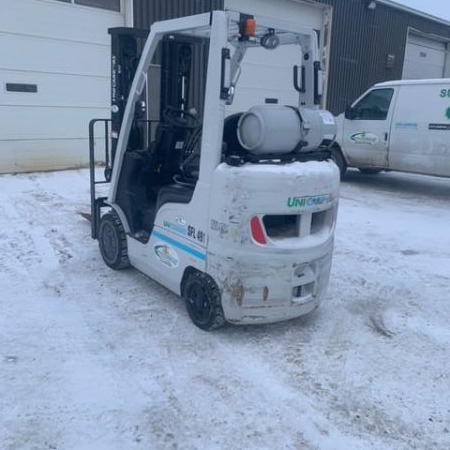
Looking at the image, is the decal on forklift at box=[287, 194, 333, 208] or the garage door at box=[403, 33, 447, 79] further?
the garage door at box=[403, 33, 447, 79]

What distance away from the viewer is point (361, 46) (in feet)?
53.5

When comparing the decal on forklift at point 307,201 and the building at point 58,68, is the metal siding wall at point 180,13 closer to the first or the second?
the building at point 58,68

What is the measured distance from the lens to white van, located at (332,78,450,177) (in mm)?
9273

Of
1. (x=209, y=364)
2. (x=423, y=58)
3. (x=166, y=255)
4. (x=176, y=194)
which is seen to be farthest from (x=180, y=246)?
(x=423, y=58)

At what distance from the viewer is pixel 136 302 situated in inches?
172

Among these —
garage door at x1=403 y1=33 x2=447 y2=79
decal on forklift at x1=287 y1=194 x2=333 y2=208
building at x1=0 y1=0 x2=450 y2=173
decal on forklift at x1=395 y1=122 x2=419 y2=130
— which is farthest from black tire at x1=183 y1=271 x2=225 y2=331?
garage door at x1=403 y1=33 x2=447 y2=79

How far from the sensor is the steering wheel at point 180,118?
15.2 feet

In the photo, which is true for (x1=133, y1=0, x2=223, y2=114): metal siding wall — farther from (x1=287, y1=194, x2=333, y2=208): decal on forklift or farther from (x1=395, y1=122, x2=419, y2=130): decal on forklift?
(x1=287, y1=194, x2=333, y2=208): decal on forklift

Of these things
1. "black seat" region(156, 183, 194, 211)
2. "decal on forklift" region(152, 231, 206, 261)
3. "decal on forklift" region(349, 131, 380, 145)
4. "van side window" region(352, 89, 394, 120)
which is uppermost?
"van side window" region(352, 89, 394, 120)

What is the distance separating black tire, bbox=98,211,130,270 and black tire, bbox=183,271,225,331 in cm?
105

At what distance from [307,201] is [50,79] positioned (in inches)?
305

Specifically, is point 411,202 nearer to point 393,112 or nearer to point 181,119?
point 393,112

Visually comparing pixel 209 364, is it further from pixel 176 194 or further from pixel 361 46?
pixel 361 46

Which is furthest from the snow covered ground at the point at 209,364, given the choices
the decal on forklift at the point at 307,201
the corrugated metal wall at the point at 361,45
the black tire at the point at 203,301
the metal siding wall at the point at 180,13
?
the corrugated metal wall at the point at 361,45
